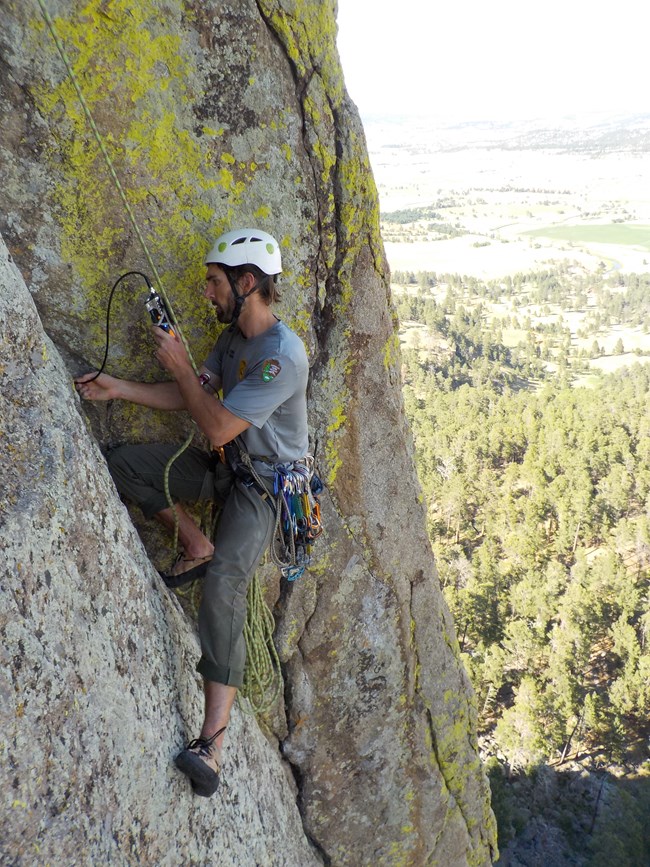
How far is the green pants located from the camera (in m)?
3.95

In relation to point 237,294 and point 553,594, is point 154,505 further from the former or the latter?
point 553,594

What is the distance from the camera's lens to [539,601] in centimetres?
2634

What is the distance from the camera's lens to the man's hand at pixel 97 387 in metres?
3.89

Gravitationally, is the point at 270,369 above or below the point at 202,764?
above

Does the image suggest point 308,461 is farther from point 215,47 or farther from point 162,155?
point 215,47

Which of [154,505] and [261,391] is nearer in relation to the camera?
[261,391]

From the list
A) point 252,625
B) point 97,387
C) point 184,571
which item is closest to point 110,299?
point 97,387

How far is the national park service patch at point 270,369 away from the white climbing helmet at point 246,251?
0.53m

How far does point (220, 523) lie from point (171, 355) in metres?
1.08

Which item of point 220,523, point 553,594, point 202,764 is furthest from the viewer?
point 553,594

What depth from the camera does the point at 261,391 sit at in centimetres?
378

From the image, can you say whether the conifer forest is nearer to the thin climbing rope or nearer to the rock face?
the rock face

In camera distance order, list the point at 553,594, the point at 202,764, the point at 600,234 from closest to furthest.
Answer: the point at 202,764 < the point at 553,594 < the point at 600,234

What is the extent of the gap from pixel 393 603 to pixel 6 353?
12.8 feet
